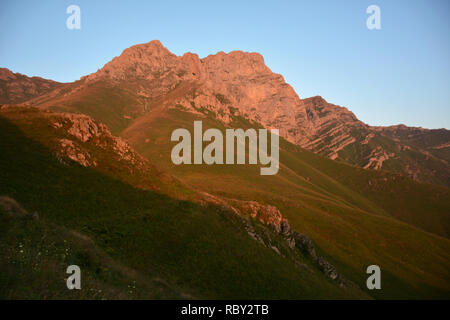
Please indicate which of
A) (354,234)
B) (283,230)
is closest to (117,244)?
(283,230)

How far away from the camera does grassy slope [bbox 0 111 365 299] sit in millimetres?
17219

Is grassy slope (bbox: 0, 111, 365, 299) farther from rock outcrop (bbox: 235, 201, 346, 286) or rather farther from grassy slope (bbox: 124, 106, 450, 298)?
grassy slope (bbox: 124, 106, 450, 298)

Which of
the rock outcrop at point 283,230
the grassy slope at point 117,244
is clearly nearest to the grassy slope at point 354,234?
the rock outcrop at point 283,230

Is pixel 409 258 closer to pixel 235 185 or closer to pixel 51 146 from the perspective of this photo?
pixel 235 185

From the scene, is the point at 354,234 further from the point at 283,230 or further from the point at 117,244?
the point at 117,244

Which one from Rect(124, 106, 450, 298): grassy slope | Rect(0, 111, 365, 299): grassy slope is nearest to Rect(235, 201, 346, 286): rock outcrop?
Rect(0, 111, 365, 299): grassy slope

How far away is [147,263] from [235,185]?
8518 centimetres

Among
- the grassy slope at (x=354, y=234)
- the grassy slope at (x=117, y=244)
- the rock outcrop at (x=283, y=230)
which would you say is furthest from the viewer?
the grassy slope at (x=354, y=234)

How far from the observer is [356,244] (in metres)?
77.4

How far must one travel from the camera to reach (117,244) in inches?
1087

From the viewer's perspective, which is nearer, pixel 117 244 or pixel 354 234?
pixel 117 244

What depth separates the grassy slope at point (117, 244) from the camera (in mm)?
17219

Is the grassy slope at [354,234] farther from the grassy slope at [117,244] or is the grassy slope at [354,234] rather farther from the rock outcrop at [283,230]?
the grassy slope at [117,244]
